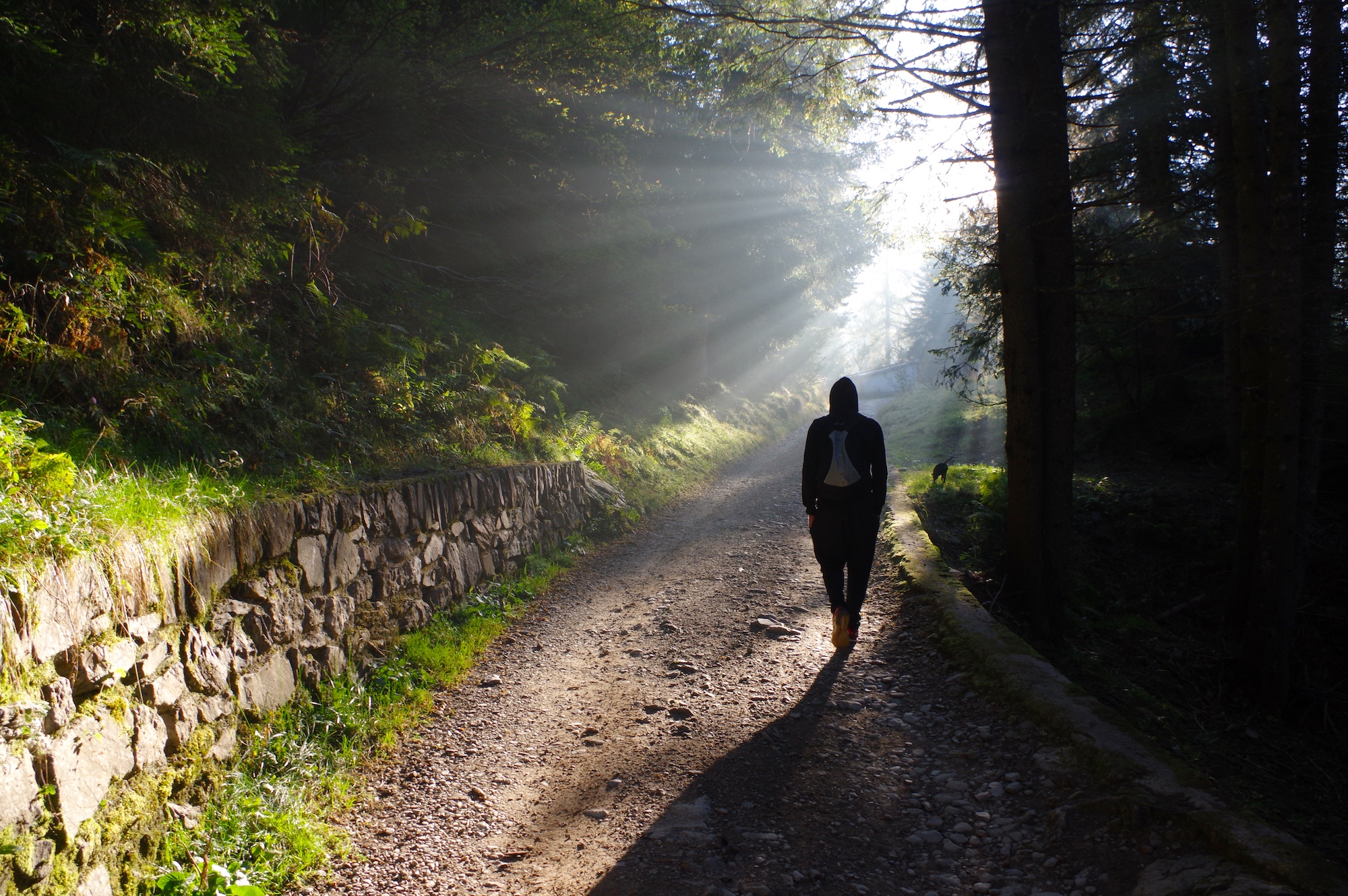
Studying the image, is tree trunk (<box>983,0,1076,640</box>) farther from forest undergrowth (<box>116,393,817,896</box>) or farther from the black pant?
forest undergrowth (<box>116,393,817,896</box>)

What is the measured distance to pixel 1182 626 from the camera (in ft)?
24.6

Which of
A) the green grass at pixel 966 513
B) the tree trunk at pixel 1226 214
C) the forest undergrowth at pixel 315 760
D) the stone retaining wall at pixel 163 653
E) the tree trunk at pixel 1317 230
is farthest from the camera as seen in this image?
the green grass at pixel 966 513

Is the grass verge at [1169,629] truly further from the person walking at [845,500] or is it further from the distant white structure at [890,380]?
the distant white structure at [890,380]

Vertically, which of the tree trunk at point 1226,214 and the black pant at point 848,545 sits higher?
the tree trunk at point 1226,214

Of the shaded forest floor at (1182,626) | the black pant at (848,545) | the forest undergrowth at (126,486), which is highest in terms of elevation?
the forest undergrowth at (126,486)

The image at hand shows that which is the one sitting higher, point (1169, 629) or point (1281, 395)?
point (1281, 395)

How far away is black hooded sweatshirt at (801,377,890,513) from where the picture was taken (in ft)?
17.4

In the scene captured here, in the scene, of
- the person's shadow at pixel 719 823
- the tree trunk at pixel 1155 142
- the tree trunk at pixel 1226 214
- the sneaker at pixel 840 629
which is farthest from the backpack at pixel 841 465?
the tree trunk at pixel 1155 142

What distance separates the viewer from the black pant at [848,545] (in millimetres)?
5312

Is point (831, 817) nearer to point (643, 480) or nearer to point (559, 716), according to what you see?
point (559, 716)

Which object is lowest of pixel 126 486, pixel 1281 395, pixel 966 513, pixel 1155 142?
pixel 966 513

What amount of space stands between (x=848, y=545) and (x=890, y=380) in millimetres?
50094

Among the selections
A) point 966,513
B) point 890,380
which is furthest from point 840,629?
point 890,380

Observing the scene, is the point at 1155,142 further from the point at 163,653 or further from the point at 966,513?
the point at 163,653
